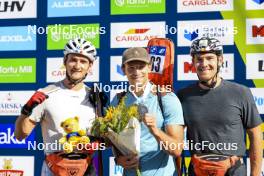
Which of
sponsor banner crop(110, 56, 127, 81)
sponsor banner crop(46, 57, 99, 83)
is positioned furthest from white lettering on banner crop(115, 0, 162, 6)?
sponsor banner crop(46, 57, 99, 83)

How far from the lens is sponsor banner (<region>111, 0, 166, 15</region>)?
11.9 ft

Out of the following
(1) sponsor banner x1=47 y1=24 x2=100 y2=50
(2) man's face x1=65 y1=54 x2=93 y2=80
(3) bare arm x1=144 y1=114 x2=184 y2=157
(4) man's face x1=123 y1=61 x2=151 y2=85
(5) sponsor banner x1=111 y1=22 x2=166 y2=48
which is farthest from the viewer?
(1) sponsor banner x1=47 y1=24 x2=100 y2=50

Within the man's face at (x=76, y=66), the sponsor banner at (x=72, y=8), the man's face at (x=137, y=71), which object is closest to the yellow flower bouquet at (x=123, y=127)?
the man's face at (x=137, y=71)

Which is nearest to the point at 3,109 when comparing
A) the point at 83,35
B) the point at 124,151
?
the point at 83,35

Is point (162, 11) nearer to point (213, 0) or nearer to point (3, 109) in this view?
point (213, 0)

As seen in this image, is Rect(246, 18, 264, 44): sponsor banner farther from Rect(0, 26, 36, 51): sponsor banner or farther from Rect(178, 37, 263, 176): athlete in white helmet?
Rect(0, 26, 36, 51): sponsor banner

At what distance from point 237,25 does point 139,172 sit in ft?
5.91

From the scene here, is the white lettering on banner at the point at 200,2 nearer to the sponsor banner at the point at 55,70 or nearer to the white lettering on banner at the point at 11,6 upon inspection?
the sponsor banner at the point at 55,70

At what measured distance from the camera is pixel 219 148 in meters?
2.45

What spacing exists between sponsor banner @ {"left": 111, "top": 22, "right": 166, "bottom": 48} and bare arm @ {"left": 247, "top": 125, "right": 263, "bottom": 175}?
1.38 meters

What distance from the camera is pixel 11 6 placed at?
395 centimetres

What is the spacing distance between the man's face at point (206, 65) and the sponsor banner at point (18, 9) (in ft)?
6.44

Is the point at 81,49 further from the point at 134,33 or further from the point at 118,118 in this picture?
the point at 134,33

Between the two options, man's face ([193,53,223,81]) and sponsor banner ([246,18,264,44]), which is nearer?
man's face ([193,53,223,81])
